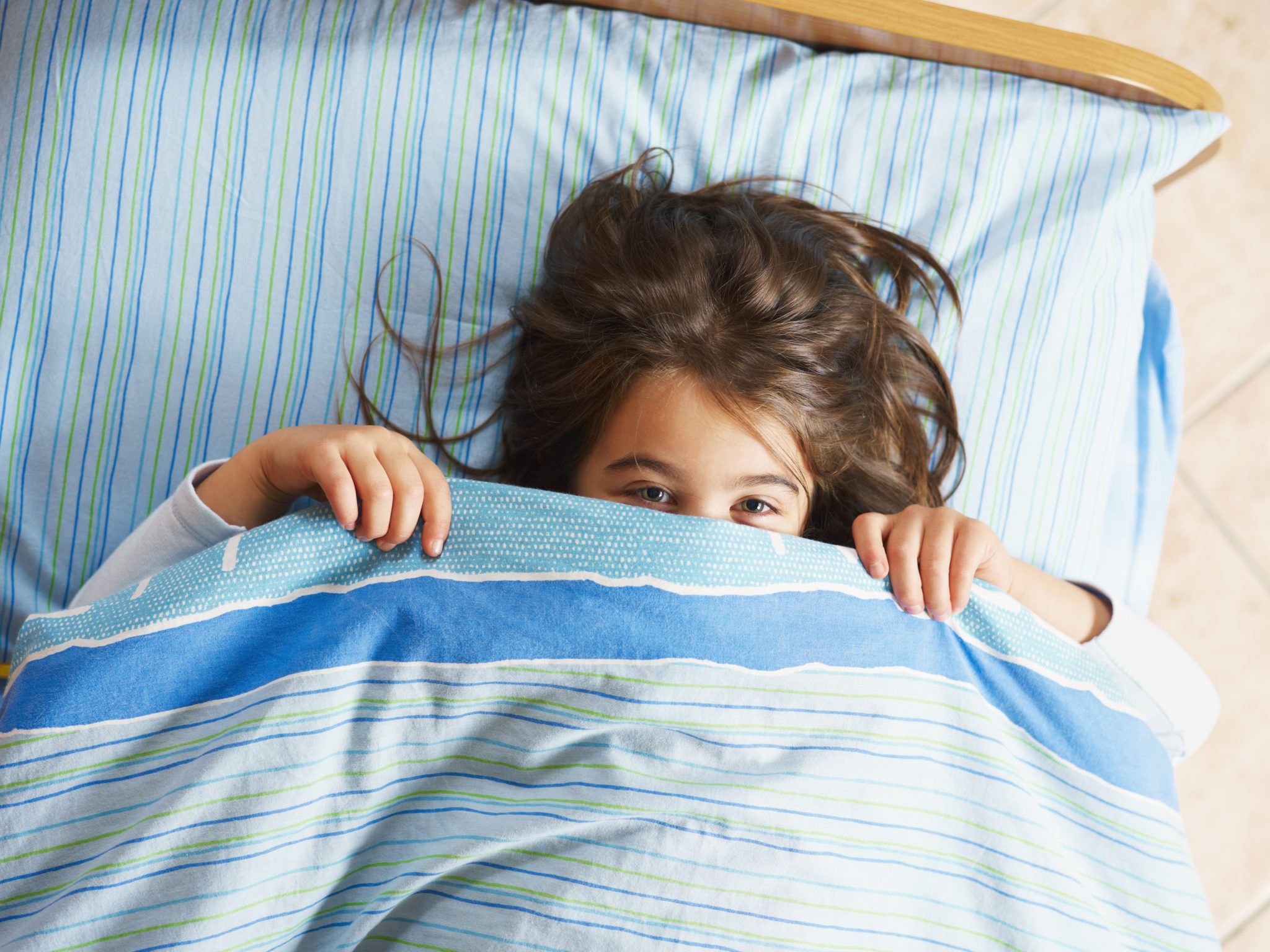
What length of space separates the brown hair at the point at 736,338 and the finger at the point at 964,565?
0.39ft

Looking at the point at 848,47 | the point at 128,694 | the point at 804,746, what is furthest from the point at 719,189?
the point at 128,694

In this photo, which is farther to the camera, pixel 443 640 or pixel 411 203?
pixel 411 203

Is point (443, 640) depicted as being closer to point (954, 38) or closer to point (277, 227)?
point (277, 227)

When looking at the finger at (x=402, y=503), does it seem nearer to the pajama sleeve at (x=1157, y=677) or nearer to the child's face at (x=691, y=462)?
the child's face at (x=691, y=462)

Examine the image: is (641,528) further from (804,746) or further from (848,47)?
(848,47)

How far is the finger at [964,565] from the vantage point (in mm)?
643

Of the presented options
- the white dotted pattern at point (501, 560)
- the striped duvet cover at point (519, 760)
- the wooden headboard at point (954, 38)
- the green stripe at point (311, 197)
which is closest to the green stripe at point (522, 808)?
the striped duvet cover at point (519, 760)

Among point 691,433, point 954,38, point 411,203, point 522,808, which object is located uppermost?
point 954,38

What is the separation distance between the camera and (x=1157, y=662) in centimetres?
76

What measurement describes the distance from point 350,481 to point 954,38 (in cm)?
63

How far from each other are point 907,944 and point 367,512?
438 mm

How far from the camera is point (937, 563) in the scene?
65 centimetres

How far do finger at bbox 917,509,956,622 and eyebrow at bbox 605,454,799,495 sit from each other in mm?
110

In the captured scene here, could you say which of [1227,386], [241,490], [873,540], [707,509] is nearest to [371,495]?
[241,490]
